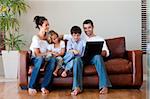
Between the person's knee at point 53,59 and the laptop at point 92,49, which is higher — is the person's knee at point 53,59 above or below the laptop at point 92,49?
below

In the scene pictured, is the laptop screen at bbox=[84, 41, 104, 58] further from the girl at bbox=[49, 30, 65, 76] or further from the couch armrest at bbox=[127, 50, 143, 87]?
the couch armrest at bbox=[127, 50, 143, 87]

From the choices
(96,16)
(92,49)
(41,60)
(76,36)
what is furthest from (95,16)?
(41,60)

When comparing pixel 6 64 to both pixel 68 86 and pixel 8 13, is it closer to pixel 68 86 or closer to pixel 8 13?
pixel 8 13

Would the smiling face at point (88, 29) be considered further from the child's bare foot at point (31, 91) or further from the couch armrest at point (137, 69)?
the child's bare foot at point (31, 91)

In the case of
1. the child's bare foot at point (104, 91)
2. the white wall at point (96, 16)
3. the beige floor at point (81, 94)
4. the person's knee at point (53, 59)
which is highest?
the white wall at point (96, 16)

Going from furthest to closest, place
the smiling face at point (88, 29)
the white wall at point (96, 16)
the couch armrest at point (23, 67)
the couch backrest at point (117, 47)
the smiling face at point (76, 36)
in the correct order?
the white wall at point (96, 16) → the couch backrest at point (117, 47) → the smiling face at point (88, 29) → the smiling face at point (76, 36) → the couch armrest at point (23, 67)

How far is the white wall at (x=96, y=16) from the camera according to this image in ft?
18.8

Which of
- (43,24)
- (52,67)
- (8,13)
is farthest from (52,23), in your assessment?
(52,67)

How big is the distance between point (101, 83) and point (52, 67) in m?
0.74

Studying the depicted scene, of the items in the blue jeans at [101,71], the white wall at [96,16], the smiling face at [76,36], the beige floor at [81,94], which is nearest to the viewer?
the beige floor at [81,94]

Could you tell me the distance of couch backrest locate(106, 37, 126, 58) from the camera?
4953 mm

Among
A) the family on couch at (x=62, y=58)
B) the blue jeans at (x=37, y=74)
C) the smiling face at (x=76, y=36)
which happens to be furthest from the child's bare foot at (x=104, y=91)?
the smiling face at (x=76, y=36)

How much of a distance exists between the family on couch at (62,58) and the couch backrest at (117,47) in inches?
10.9

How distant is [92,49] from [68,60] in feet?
1.28
